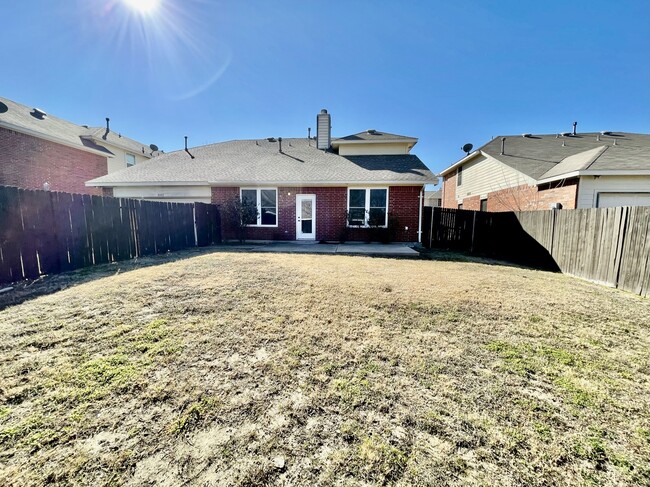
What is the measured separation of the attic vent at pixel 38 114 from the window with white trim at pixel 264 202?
14.0m

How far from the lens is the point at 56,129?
14906mm

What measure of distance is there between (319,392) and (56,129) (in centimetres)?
2147

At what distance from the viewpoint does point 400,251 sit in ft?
31.1

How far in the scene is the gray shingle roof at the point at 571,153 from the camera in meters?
9.13

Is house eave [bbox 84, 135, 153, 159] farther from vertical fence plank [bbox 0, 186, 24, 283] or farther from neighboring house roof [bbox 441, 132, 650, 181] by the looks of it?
neighboring house roof [bbox 441, 132, 650, 181]

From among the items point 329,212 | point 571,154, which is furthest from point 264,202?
point 571,154

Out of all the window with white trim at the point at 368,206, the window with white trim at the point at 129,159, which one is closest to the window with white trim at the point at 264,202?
the window with white trim at the point at 368,206

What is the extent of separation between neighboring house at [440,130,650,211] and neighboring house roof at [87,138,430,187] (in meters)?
4.23

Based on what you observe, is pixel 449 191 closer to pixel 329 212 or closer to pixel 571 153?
pixel 571 153

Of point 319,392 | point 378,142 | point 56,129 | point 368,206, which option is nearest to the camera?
point 319,392

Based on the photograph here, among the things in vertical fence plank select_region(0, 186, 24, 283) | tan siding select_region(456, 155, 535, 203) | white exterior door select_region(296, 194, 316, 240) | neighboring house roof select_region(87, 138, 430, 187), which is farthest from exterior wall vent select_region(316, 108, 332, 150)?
vertical fence plank select_region(0, 186, 24, 283)

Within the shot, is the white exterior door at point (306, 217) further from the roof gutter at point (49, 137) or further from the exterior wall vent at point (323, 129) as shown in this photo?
the roof gutter at point (49, 137)

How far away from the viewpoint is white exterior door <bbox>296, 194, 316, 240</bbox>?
11914 millimetres

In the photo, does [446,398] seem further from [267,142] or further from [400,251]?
[267,142]
